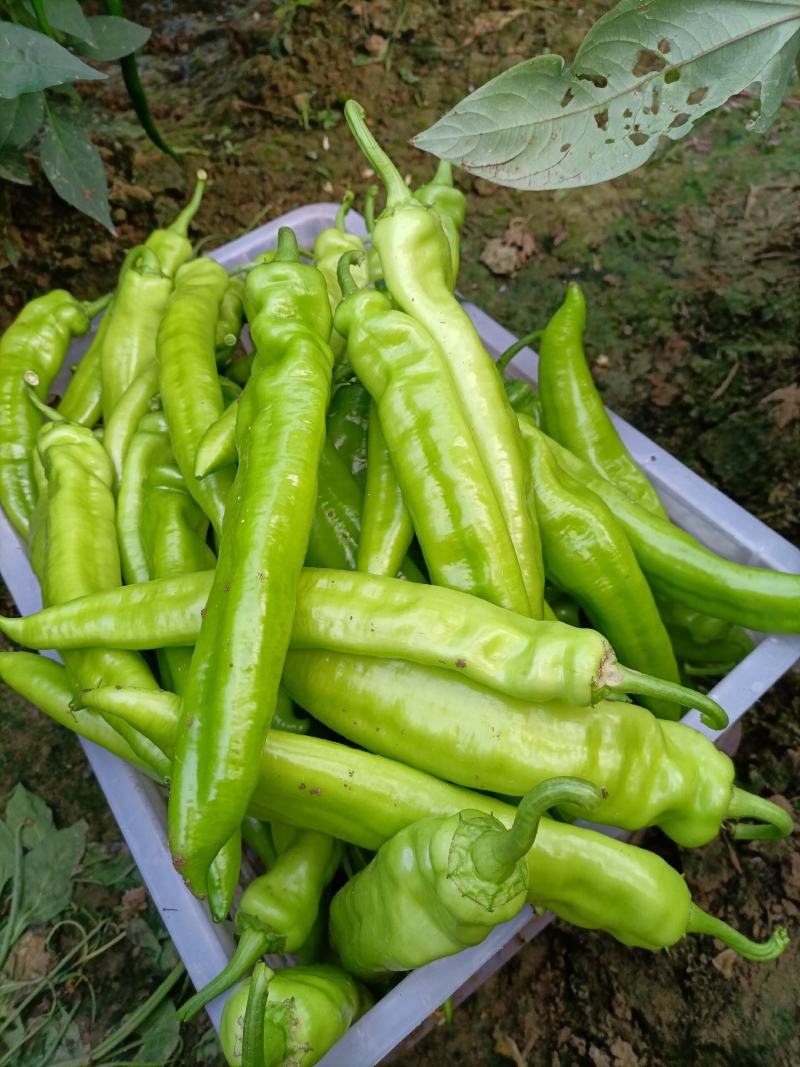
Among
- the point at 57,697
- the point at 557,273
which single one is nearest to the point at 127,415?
the point at 57,697

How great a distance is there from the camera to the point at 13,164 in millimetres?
2494

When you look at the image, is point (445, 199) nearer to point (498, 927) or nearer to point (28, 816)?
point (498, 927)

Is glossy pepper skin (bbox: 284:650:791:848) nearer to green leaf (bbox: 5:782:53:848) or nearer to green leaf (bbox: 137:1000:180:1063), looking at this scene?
green leaf (bbox: 137:1000:180:1063)

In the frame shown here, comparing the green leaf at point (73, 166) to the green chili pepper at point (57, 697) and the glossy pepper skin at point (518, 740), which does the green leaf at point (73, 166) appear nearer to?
the green chili pepper at point (57, 697)

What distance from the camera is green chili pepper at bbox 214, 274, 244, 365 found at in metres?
2.04

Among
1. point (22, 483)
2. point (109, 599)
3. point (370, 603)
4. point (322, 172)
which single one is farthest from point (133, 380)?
point (322, 172)

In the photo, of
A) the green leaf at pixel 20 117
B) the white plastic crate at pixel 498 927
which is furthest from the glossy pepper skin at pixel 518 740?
the green leaf at pixel 20 117

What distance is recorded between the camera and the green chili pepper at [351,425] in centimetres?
183

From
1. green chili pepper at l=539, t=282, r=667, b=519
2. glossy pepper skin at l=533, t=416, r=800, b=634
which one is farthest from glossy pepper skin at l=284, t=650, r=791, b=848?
green chili pepper at l=539, t=282, r=667, b=519

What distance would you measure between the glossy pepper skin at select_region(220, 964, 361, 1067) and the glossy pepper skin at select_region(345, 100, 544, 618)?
70 centimetres

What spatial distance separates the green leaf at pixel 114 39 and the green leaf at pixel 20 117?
0.68 ft

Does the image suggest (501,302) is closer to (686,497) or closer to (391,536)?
(686,497)

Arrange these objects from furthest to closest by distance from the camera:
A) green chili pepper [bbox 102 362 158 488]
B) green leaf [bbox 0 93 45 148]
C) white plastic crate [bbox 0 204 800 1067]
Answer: green leaf [bbox 0 93 45 148] → green chili pepper [bbox 102 362 158 488] → white plastic crate [bbox 0 204 800 1067]

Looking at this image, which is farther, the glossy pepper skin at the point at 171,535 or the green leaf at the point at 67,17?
Answer: the green leaf at the point at 67,17
